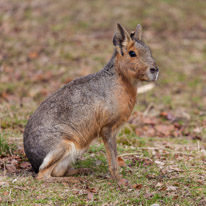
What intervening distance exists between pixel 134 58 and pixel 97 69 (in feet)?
17.4

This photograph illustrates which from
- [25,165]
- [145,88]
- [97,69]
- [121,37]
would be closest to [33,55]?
[97,69]

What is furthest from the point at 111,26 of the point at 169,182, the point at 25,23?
the point at 169,182

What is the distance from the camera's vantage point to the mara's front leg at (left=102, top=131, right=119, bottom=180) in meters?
5.17

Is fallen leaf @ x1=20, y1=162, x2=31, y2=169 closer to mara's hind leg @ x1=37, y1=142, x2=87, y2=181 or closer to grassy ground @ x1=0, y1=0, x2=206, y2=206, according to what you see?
grassy ground @ x1=0, y1=0, x2=206, y2=206

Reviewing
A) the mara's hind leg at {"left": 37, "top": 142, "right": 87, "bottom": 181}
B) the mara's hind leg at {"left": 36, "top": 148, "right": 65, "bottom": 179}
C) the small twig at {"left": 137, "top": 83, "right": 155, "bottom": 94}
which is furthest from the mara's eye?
the small twig at {"left": 137, "top": 83, "right": 155, "bottom": 94}

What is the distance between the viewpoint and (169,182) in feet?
16.5

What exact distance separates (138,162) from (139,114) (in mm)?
2217

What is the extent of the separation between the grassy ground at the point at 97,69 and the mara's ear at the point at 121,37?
1.71 m

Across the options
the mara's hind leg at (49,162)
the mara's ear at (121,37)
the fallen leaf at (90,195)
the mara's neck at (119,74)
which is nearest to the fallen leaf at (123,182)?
the fallen leaf at (90,195)

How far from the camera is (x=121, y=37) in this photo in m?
5.08

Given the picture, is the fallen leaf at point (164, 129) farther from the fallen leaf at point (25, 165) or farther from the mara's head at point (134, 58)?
the fallen leaf at point (25, 165)

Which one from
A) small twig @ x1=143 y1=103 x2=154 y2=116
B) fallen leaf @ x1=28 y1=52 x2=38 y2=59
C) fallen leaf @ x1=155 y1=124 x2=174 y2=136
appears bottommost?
fallen leaf @ x1=155 y1=124 x2=174 y2=136

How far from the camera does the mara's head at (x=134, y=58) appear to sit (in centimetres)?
502

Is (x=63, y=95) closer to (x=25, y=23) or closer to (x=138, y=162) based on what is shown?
(x=138, y=162)
